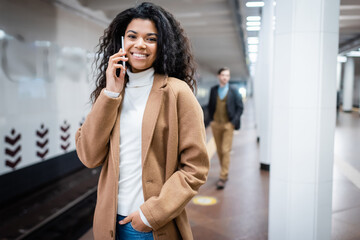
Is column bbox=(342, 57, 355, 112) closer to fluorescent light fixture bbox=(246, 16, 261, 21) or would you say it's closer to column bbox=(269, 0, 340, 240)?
fluorescent light fixture bbox=(246, 16, 261, 21)

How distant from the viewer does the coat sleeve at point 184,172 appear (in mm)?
1220

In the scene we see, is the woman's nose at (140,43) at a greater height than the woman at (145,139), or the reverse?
the woman's nose at (140,43)

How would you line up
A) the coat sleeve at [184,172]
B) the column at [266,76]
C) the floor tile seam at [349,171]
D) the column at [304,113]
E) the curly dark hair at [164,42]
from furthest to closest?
the column at [266,76]
the floor tile seam at [349,171]
the column at [304,113]
the curly dark hair at [164,42]
the coat sleeve at [184,172]

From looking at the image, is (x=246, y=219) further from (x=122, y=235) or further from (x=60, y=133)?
(x=60, y=133)

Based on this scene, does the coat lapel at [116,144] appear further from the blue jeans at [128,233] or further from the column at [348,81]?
the column at [348,81]

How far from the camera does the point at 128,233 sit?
1.35 metres

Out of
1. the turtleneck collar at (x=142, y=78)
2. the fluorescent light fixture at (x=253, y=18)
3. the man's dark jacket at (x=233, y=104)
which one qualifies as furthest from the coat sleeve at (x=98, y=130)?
the fluorescent light fixture at (x=253, y=18)

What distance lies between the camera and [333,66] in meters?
2.57

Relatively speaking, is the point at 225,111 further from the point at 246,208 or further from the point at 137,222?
the point at 137,222

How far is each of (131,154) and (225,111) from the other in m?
3.93

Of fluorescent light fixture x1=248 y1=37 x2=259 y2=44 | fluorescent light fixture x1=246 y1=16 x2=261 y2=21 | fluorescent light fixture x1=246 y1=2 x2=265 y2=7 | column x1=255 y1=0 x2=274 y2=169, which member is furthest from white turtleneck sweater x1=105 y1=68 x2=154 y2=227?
fluorescent light fixture x1=248 y1=37 x2=259 y2=44

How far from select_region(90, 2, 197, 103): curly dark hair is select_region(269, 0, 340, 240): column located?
1.40 metres

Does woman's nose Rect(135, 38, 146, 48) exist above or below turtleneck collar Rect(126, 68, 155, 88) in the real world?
above

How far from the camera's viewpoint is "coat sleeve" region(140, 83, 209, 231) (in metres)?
1.22
